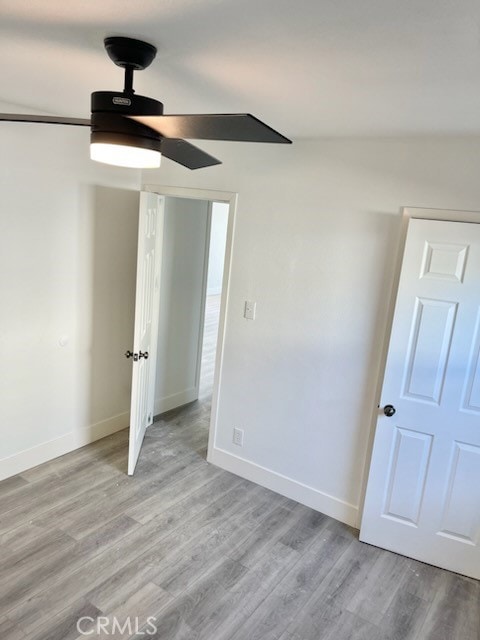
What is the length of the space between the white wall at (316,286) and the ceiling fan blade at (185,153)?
3.90 ft

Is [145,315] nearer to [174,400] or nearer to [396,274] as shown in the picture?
[174,400]

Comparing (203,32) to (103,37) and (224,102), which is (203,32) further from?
(224,102)

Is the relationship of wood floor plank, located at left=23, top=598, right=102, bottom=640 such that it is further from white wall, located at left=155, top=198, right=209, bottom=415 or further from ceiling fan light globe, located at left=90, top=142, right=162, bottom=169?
white wall, located at left=155, top=198, right=209, bottom=415

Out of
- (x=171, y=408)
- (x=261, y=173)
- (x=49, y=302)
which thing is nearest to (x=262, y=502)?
(x=171, y=408)

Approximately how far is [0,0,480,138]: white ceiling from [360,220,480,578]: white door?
694 mm

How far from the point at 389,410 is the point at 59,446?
2.47m

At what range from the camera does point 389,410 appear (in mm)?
2723

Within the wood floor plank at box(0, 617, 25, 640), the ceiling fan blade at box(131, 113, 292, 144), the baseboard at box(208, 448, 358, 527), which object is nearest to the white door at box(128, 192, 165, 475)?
the baseboard at box(208, 448, 358, 527)

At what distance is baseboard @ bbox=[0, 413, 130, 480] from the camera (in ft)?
10.6

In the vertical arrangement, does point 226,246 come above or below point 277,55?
below

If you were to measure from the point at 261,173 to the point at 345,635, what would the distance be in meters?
2.69

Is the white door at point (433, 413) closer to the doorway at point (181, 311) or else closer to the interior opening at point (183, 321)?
the doorway at point (181, 311)

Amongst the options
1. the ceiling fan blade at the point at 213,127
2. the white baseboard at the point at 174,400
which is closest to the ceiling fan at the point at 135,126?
the ceiling fan blade at the point at 213,127

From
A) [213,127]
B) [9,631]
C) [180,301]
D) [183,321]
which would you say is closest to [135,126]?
[213,127]
